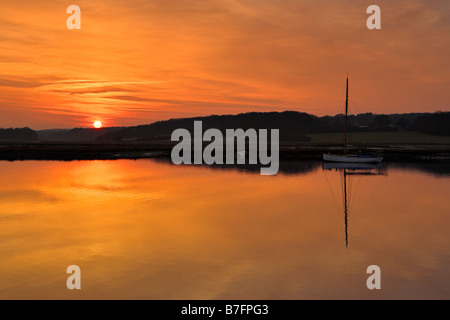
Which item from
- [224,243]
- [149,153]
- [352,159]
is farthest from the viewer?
[149,153]

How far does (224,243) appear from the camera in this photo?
18.8m

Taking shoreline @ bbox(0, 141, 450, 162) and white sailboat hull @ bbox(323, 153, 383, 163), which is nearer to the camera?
white sailboat hull @ bbox(323, 153, 383, 163)

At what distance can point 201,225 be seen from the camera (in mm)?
22641

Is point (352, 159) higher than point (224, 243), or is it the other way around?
point (352, 159)

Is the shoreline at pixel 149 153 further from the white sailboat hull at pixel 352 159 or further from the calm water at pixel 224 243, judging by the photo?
the calm water at pixel 224 243

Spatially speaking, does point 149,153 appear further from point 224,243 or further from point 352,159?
point 224,243

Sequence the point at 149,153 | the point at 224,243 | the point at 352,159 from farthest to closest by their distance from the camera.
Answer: the point at 149,153 → the point at 352,159 → the point at 224,243

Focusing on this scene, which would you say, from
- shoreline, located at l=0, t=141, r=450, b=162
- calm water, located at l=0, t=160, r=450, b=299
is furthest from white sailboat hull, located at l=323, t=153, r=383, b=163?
calm water, located at l=0, t=160, r=450, b=299

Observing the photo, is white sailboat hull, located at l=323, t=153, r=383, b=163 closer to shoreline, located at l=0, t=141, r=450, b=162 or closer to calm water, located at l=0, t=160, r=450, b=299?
shoreline, located at l=0, t=141, r=450, b=162

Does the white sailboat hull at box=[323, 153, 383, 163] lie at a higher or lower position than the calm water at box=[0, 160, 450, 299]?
higher

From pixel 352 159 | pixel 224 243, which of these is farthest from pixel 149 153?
pixel 224 243

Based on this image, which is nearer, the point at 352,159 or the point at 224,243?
the point at 224,243

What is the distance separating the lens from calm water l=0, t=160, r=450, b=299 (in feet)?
43.5
